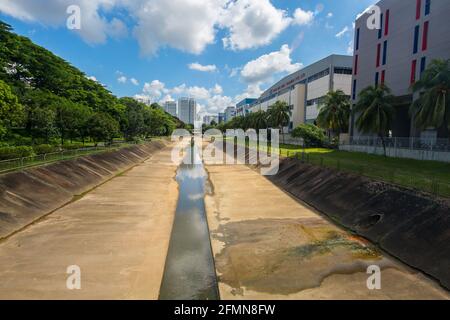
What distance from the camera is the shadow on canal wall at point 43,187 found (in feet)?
52.0

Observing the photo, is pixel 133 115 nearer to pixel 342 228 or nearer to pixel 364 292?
pixel 342 228

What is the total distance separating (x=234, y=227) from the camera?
54.9 ft

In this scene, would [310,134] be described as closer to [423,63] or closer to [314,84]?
[423,63]

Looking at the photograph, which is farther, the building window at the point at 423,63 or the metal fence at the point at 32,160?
the building window at the point at 423,63

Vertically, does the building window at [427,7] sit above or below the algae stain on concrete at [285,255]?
above

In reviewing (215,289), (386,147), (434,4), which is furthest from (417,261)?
(434,4)

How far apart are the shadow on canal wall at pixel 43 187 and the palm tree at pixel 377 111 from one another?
105 feet

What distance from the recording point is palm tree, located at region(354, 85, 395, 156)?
1314 inches

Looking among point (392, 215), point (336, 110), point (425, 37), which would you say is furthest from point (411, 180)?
point (336, 110)

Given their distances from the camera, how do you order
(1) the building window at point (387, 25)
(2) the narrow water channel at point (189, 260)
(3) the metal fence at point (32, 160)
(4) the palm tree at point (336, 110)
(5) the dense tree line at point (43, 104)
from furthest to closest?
(4) the palm tree at point (336, 110)
(1) the building window at point (387, 25)
(5) the dense tree line at point (43, 104)
(3) the metal fence at point (32, 160)
(2) the narrow water channel at point (189, 260)

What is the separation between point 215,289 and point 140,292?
266 cm

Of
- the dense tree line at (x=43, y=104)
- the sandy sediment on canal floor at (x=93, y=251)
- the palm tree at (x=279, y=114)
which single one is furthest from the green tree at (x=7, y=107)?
the palm tree at (x=279, y=114)

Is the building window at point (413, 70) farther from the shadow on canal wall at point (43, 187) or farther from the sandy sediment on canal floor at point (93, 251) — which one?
the shadow on canal wall at point (43, 187)

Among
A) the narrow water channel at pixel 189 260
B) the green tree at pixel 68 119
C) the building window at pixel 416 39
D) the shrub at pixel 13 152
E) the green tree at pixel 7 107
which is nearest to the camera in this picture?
the narrow water channel at pixel 189 260
